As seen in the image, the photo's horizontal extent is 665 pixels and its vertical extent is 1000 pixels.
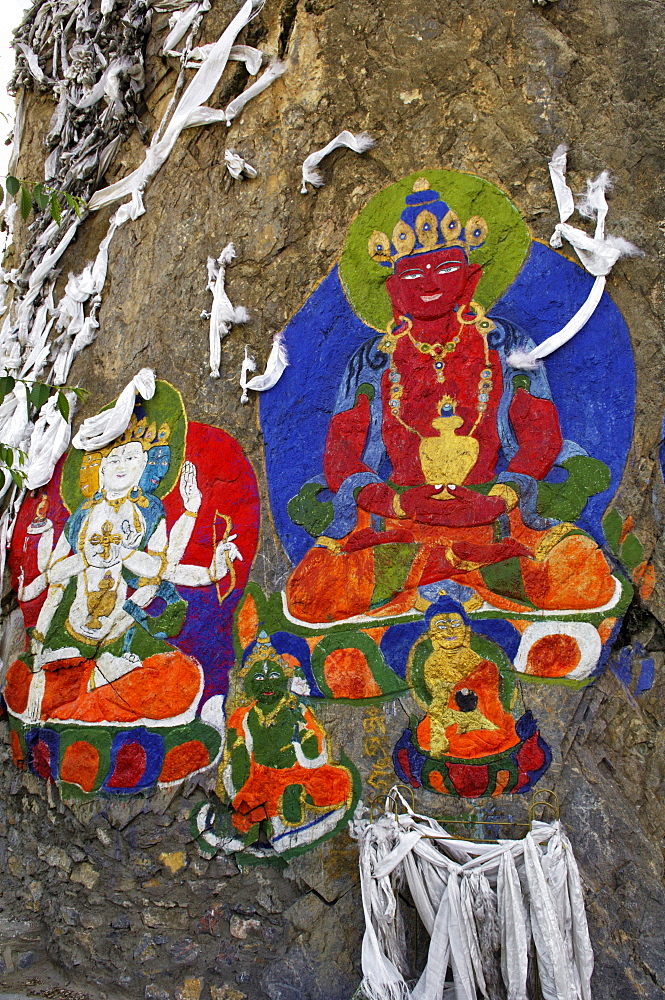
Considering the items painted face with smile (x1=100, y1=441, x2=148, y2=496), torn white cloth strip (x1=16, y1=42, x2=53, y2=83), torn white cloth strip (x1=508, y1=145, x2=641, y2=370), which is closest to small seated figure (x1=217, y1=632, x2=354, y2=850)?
painted face with smile (x1=100, y1=441, x2=148, y2=496)

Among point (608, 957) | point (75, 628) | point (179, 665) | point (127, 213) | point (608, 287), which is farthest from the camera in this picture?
point (127, 213)

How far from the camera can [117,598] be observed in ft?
11.8

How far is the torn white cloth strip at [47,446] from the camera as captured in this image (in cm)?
400

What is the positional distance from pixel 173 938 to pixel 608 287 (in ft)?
10.4

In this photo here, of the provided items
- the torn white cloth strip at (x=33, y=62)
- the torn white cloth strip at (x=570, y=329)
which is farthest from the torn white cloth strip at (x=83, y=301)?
the torn white cloth strip at (x=570, y=329)

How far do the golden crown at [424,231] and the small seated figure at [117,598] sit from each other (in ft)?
4.29

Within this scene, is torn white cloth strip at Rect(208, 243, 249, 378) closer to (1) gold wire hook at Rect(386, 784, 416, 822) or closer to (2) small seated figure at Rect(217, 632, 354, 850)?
(2) small seated figure at Rect(217, 632, 354, 850)

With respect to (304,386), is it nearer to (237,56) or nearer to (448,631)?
(448,631)

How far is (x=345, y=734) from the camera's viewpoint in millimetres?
3121

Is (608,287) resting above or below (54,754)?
above

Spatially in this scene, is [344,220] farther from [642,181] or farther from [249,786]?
[249,786]

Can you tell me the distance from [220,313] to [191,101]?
1.27 m

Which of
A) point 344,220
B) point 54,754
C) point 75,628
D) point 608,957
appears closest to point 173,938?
point 54,754

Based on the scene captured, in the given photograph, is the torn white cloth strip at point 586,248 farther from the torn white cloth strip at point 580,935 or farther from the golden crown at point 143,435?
the torn white cloth strip at point 580,935
